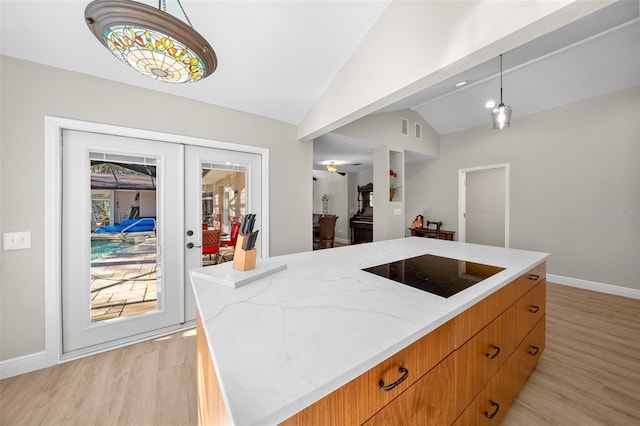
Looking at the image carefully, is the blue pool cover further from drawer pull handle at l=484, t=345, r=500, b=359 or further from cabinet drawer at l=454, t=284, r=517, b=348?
drawer pull handle at l=484, t=345, r=500, b=359

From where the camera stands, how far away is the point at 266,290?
3.50 ft

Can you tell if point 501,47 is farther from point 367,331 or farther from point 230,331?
point 230,331

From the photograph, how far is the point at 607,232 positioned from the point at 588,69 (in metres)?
2.29

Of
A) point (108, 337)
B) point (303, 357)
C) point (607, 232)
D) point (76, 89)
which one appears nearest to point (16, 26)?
point (76, 89)

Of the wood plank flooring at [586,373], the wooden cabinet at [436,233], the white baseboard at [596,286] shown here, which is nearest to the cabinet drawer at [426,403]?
the wood plank flooring at [586,373]

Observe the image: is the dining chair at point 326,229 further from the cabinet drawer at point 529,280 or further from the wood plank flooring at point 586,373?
the cabinet drawer at point 529,280

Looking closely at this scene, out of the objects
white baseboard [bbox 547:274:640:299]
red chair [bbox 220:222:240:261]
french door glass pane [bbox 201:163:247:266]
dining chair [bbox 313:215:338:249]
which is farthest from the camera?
dining chair [bbox 313:215:338:249]

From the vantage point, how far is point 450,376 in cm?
95

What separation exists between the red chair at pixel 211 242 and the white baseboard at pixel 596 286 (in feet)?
17.0

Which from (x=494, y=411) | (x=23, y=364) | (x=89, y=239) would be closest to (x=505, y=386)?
(x=494, y=411)

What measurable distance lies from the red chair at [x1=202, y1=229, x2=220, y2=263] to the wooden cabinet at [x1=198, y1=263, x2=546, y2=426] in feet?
5.70

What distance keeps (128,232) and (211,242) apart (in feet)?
2.45

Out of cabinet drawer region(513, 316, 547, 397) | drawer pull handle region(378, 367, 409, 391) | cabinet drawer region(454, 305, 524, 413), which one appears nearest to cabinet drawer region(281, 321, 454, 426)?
drawer pull handle region(378, 367, 409, 391)

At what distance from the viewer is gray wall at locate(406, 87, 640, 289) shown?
3.27 metres
